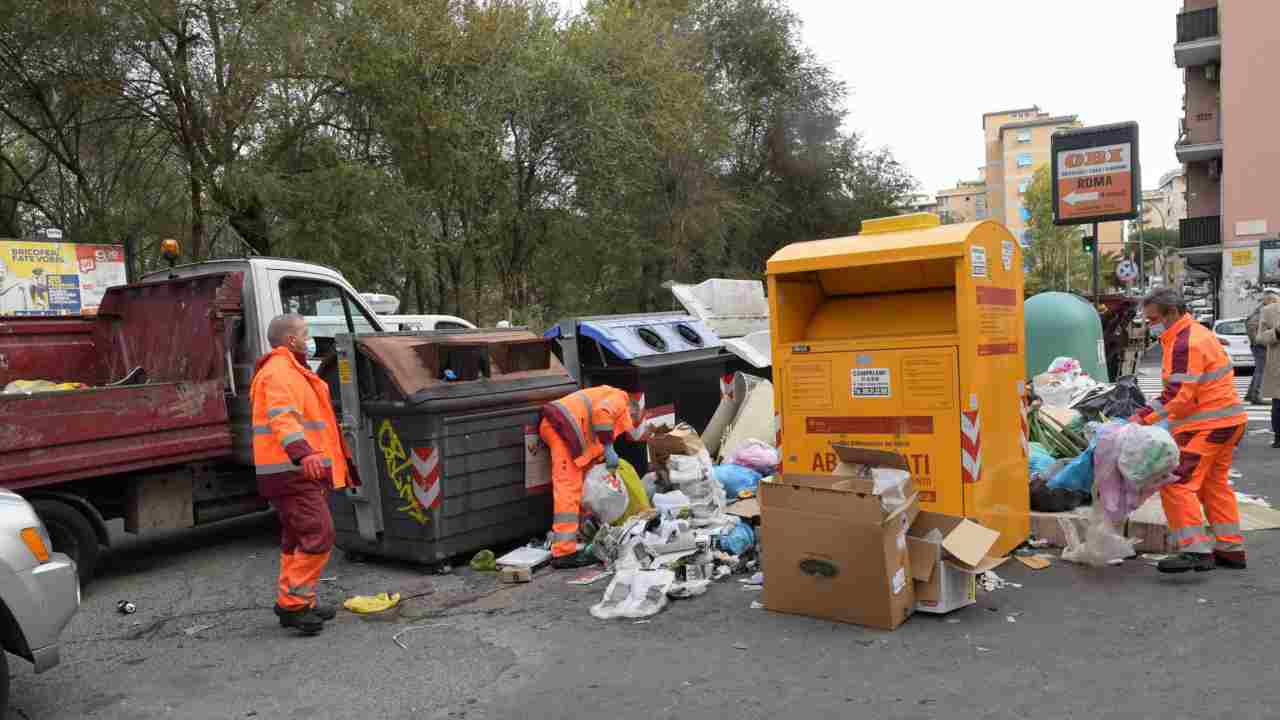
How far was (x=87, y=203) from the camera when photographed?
46.4 ft

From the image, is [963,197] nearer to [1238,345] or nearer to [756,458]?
[1238,345]

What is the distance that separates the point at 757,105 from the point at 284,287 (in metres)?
21.1

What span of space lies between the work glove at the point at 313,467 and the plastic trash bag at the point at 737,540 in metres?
2.43

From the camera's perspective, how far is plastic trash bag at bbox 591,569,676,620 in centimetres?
498

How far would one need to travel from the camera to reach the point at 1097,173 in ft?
48.6

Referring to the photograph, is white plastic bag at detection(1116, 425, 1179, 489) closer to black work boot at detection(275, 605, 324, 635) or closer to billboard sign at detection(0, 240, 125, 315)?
black work boot at detection(275, 605, 324, 635)

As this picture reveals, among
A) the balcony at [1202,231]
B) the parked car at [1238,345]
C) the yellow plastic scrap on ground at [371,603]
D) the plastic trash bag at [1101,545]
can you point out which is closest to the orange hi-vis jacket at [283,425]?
the yellow plastic scrap on ground at [371,603]

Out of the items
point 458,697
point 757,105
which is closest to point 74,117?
point 458,697

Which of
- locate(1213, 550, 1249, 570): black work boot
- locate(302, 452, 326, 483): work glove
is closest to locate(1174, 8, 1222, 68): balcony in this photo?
locate(1213, 550, 1249, 570): black work boot

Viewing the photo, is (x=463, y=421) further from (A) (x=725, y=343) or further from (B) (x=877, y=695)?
(A) (x=725, y=343)

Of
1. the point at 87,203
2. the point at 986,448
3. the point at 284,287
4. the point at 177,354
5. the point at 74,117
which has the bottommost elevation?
the point at 986,448

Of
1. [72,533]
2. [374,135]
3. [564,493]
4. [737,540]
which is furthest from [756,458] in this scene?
[374,135]

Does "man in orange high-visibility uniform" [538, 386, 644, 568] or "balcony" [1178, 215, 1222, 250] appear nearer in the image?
"man in orange high-visibility uniform" [538, 386, 644, 568]

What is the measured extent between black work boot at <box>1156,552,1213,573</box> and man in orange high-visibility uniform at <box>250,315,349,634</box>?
4497 mm
